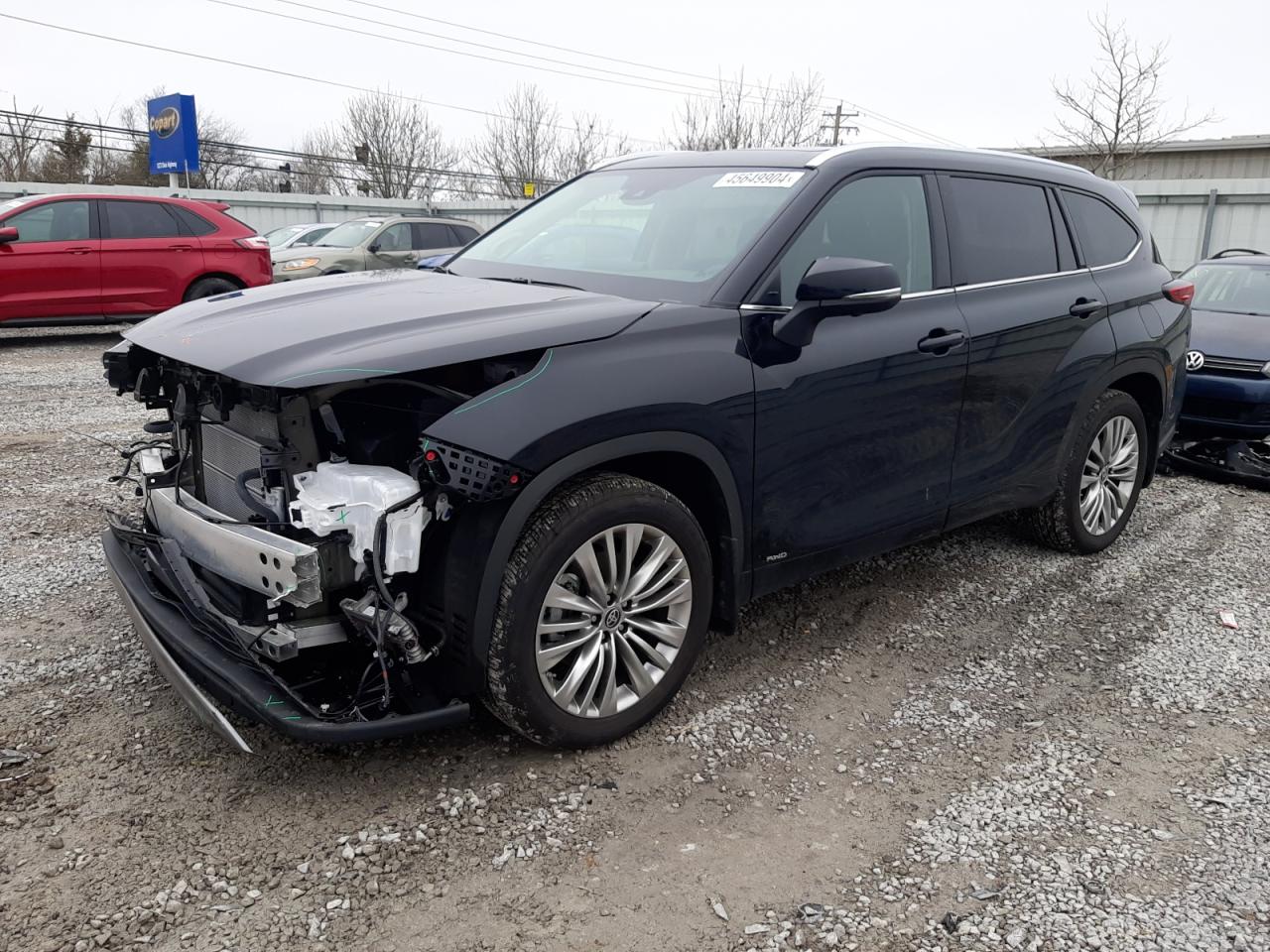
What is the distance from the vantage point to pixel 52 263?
432 inches

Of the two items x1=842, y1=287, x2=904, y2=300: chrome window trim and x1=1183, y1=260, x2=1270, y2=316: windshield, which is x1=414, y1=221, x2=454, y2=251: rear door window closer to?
x1=1183, y1=260, x2=1270, y2=316: windshield

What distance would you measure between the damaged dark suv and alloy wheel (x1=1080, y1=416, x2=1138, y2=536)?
2.41 ft

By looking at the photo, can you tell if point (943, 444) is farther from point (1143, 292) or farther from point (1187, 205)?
point (1187, 205)

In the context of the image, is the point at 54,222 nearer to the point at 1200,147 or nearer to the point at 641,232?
the point at 641,232

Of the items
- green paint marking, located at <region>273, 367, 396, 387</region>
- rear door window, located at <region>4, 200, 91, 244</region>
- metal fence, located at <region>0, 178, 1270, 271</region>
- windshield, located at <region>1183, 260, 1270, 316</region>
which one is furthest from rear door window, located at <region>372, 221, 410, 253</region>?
green paint marking, located at <region>273, 367, 396, 387</region>

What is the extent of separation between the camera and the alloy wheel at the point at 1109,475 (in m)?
4.99

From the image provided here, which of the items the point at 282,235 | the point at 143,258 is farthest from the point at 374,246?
the point at 282,235

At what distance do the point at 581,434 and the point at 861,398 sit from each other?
4.08 ft

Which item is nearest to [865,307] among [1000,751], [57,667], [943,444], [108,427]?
[943,444]

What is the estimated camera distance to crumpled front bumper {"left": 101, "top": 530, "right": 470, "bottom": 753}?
2.57 metres

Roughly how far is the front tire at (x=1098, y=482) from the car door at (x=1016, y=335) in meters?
0.22

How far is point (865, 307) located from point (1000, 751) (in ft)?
5.10

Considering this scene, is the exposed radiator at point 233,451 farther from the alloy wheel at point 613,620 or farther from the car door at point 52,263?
the car door at point 52,263

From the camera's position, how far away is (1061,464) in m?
4.73
